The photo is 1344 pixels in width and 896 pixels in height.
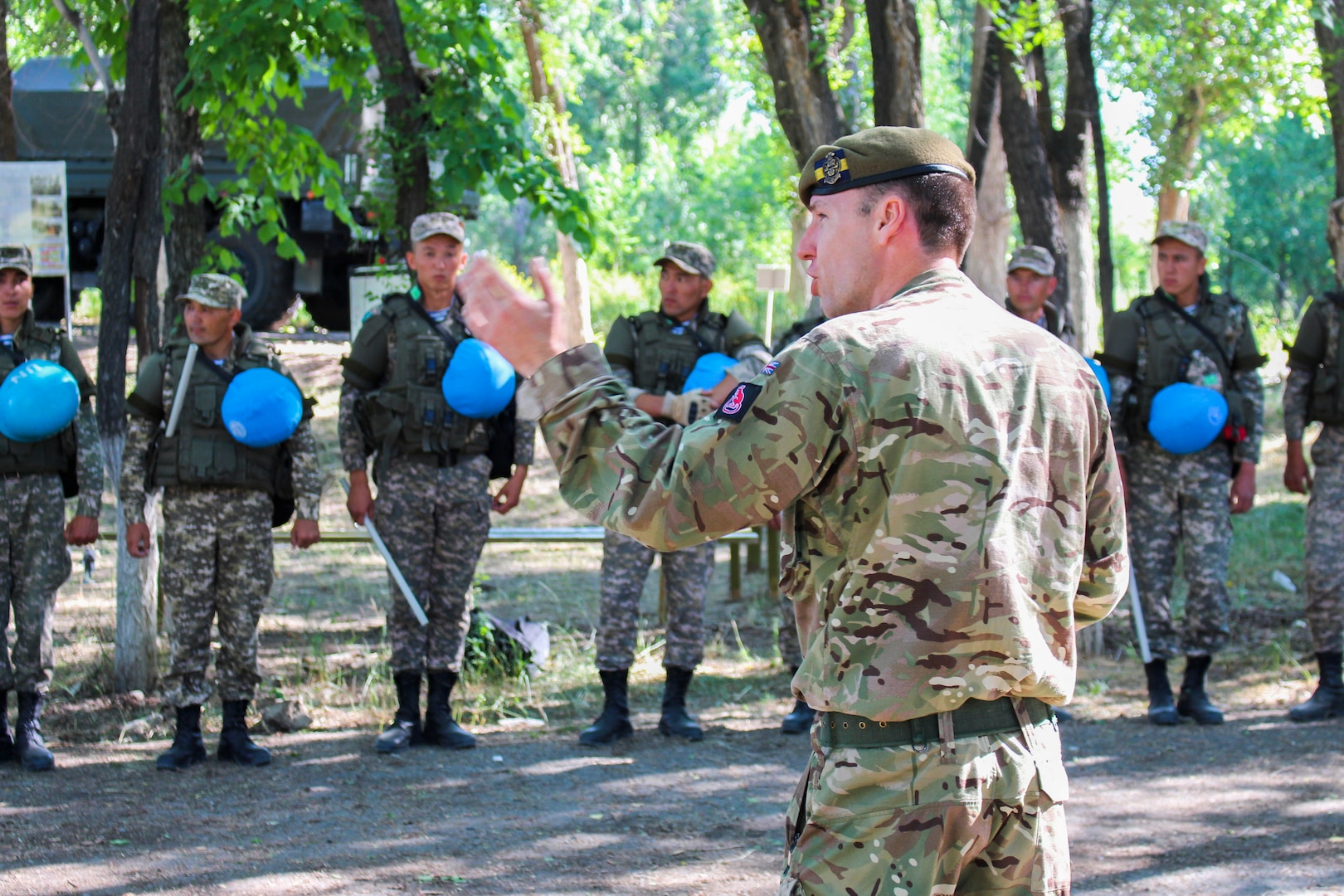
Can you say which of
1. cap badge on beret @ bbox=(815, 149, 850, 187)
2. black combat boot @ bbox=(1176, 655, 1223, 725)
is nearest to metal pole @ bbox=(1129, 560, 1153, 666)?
black combat boot @ bbox=(1176, 655, 1223, 725)

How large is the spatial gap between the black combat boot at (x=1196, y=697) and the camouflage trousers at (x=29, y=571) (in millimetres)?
4978

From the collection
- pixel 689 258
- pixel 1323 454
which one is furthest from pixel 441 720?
pixel 1323 454

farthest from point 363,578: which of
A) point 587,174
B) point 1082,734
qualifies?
point 587,174

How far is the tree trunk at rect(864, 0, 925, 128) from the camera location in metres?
7.01

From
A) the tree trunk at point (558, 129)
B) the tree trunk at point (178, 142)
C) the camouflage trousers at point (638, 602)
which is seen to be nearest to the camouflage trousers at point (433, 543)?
the camouflage trousers at point (638, 602)

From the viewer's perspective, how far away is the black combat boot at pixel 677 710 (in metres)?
5.88

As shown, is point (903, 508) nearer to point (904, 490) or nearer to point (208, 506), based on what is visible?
point (904, 490)

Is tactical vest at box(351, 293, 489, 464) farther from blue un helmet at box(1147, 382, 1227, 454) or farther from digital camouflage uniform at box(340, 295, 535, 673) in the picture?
blue un helmet at box(1147, 382, 1227, 454)

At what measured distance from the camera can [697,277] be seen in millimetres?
6113

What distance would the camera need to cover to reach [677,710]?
5.95 meters

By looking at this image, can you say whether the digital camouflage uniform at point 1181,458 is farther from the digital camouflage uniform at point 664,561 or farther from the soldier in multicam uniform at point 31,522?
the soldier in multicam uniform at point 31,522

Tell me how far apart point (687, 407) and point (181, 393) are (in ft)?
6.75

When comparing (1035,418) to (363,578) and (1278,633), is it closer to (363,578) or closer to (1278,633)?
(1278,633)

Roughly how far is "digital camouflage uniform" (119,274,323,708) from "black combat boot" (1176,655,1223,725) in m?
4.01
